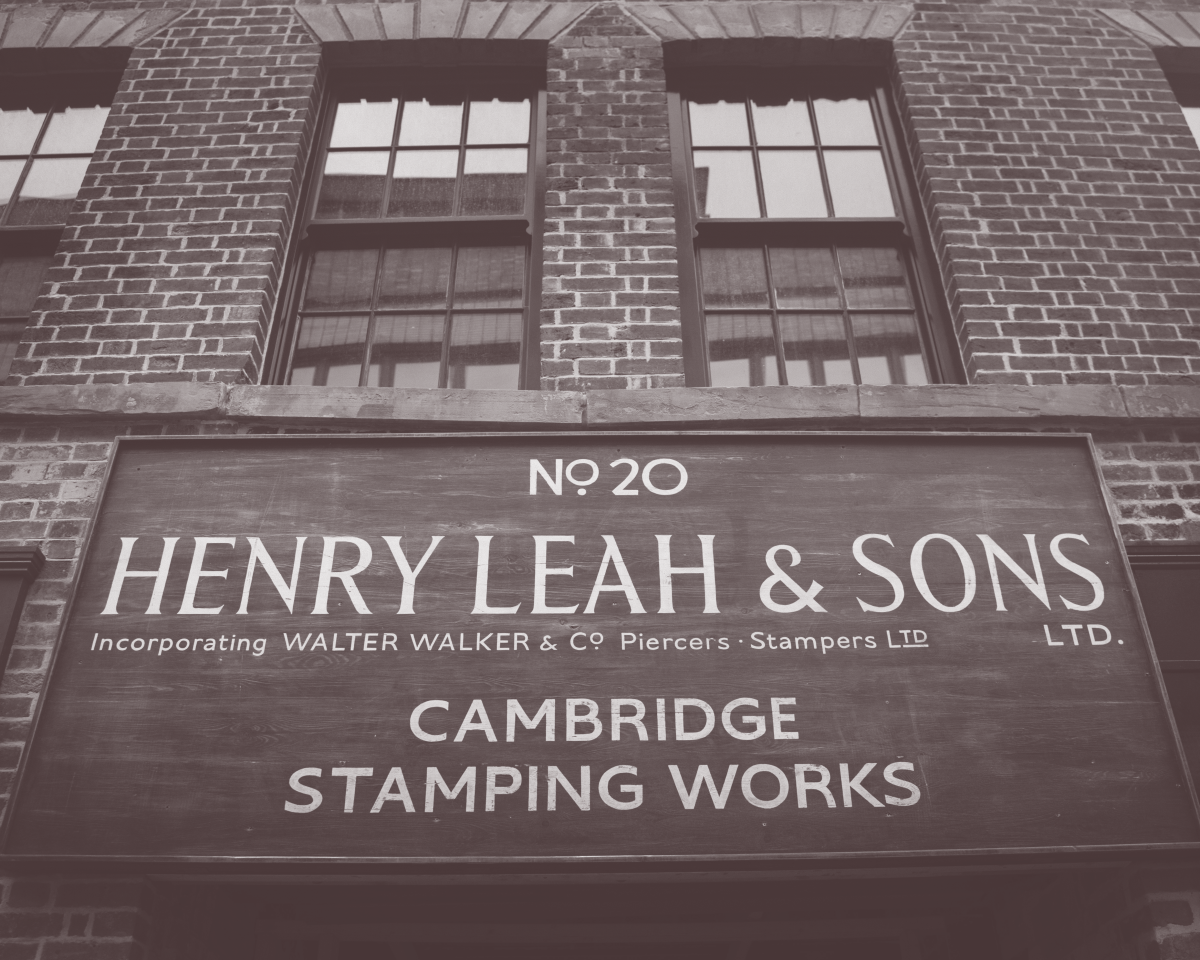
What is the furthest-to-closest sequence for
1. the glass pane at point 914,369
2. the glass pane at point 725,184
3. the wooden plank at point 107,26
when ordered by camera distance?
the wooden plank at point 107,26, the glass pane at point 725,184, the glass pane at point 914,369

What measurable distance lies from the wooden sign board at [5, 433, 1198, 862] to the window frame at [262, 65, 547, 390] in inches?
35.5

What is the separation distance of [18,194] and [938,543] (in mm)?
4585

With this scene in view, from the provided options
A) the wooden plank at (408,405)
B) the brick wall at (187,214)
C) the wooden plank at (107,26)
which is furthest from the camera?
the wooden plank at (107,26)

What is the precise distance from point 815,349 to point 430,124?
7.73 ft

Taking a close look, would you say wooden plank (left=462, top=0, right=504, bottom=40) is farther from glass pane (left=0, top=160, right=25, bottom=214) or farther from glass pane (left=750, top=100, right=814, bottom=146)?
glass pane (left=0, top=160, right=25, bottom=214)

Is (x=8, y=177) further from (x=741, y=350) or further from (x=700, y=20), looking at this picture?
(x=741, y=350)

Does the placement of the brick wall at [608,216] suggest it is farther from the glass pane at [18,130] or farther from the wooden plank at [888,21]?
the glass pane at [18,130]

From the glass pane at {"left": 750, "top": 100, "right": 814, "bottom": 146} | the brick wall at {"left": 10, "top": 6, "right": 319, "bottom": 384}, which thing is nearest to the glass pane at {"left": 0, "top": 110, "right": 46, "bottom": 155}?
the brick wall at {"left": 10, "top": 6, "right": 319, "bottom": 384}

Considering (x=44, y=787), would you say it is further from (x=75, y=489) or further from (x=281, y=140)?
(x=281, y=140)

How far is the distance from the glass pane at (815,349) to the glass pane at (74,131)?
362 centimetres

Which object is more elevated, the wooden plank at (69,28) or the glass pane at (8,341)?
the wooden plank at (69,28)

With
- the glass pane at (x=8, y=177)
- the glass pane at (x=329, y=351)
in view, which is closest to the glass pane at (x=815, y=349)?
the glass pane at (x=329, y=351)

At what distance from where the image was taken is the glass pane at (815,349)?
13.4ft

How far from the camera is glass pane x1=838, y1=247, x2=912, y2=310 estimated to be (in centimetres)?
431
